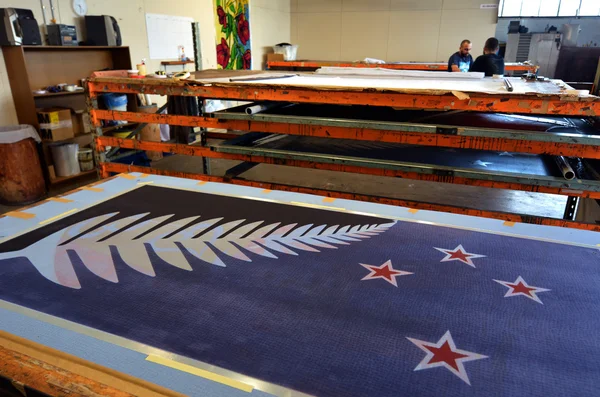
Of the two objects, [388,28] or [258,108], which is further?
[388,28]

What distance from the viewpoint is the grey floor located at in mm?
3953

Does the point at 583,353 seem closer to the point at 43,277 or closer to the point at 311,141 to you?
the point at 43,277

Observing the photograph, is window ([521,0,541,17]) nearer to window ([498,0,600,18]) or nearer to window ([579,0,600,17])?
window ([498,0,600,18])

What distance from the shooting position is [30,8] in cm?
393

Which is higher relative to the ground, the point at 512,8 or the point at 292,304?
the point at 512,8

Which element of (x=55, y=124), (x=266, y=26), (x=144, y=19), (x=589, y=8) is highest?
(x=589, y=8)

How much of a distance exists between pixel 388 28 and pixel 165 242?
26.9ft

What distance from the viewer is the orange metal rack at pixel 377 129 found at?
2.15 m

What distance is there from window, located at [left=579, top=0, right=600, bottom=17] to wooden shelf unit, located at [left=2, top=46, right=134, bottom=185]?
7.56 m

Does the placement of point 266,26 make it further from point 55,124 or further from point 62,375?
point 62,375

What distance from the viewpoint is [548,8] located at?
292 inches

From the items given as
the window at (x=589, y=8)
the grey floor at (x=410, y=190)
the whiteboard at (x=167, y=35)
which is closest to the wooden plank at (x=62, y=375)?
the grey floor at (x=410, y=190)

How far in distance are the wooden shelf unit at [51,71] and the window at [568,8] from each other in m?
7.33

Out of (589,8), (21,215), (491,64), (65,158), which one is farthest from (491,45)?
(21,215)
